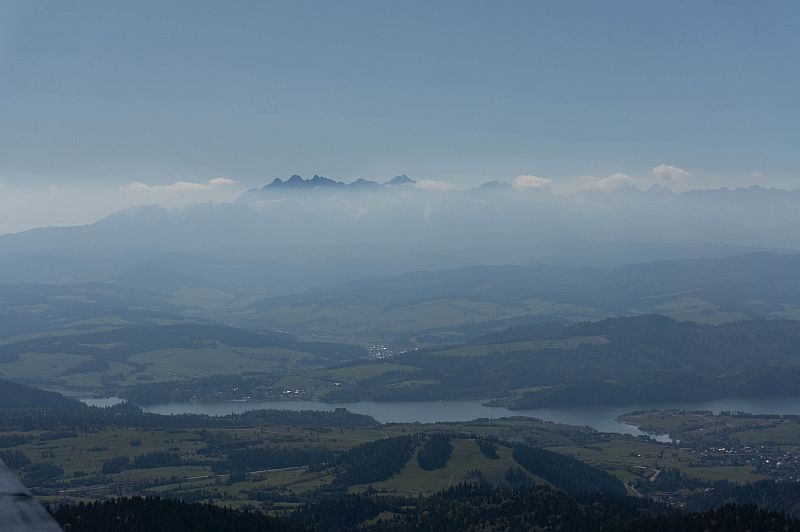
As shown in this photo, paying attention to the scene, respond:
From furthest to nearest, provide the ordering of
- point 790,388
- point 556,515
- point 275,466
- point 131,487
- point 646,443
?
point 790,388 < point 646,443 < point 275,466 < point 131,487 < point 556,515

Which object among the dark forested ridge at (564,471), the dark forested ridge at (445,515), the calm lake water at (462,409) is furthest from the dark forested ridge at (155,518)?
the calm lake water at (462,409)

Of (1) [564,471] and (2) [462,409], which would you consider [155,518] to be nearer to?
(1) [564,471]

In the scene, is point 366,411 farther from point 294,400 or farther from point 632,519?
point 632,519

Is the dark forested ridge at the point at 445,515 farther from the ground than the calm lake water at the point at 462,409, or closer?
farther from the ground

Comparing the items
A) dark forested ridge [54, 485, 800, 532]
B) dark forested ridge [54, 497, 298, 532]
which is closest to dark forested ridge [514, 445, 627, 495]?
dark forested ridge [54, 485, 800, 532]

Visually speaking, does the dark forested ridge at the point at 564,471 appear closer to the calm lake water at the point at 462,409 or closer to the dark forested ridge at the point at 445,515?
the dark forested ridge at the point at 445,515

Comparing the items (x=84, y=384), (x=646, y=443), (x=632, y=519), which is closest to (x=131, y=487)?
(x=632, y=519)

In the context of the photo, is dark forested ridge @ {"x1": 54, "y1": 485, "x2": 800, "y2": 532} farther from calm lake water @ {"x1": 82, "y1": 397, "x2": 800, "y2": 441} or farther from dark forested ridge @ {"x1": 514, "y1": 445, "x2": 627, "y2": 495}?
calm lake water @ {"x1": 82, "y1": 397, "x2": 800, "y2": 441}

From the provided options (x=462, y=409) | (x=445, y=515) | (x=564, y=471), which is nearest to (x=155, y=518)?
(x=445, y=515)
